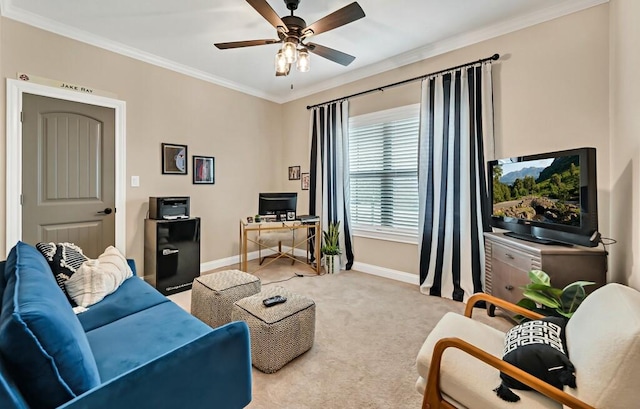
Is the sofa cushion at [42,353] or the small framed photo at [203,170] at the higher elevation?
the small framed photo at [203,170]

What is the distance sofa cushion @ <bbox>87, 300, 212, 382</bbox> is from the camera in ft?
4.11

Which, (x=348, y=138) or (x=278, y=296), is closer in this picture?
(x=278, y=296)

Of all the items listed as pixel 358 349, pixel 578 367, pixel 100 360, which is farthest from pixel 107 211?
pixel 578 367

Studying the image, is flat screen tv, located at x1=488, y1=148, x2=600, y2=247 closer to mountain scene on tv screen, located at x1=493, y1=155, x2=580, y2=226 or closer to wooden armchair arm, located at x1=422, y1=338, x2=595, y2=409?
mountain scene on tv screen, located at x1=493, y1=155, x2=580, y2=226

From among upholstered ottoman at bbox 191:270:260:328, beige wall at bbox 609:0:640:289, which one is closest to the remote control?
upholstered ottoman at bbox 191:270:260:328

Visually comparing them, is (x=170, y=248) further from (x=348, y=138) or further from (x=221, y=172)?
(x=348, y=138)

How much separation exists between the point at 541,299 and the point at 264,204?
3233 millimetres

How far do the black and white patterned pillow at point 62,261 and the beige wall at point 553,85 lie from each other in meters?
3.79

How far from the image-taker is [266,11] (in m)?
2.06

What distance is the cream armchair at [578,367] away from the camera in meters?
0.94

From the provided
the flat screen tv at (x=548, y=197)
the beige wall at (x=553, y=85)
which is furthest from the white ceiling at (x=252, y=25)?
the flat screen tv at (x=548, y=197)

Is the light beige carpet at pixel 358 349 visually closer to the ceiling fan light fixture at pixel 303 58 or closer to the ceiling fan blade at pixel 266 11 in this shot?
the ceiling fan light fixture at pixel 303 58

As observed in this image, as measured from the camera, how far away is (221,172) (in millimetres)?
4355

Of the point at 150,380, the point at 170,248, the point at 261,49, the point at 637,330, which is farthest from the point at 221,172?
the point at 637,330
